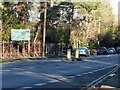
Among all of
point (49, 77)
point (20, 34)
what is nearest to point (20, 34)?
point (20, 34)

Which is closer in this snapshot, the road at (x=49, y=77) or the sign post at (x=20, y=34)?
the road at (x=49, y=77)

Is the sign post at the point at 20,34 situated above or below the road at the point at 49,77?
above

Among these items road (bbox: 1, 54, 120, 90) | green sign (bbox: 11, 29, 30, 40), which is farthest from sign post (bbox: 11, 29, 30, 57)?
road (bbox: 1, 54, 120, 90)

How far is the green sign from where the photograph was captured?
36.9m

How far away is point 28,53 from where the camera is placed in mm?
39125

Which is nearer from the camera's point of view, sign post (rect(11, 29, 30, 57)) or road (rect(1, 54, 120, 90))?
road (rect(1, 54, 120, 90))

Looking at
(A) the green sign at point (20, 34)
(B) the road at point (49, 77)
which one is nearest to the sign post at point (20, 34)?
(A) the green sign at point (20, 34)

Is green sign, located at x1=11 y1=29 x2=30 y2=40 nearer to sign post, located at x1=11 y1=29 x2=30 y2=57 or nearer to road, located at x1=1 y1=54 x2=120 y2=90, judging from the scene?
sign post, located at x1=11 y1=29 x2=30 y2=57

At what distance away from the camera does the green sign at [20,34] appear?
3694 cm

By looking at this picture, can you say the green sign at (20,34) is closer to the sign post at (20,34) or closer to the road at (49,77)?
the sign post at (20,34)

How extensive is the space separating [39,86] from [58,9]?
36176 mm

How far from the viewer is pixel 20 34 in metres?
37.2

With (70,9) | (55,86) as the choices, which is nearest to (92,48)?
(70,9)

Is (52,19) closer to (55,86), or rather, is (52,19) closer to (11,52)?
(11,52)
